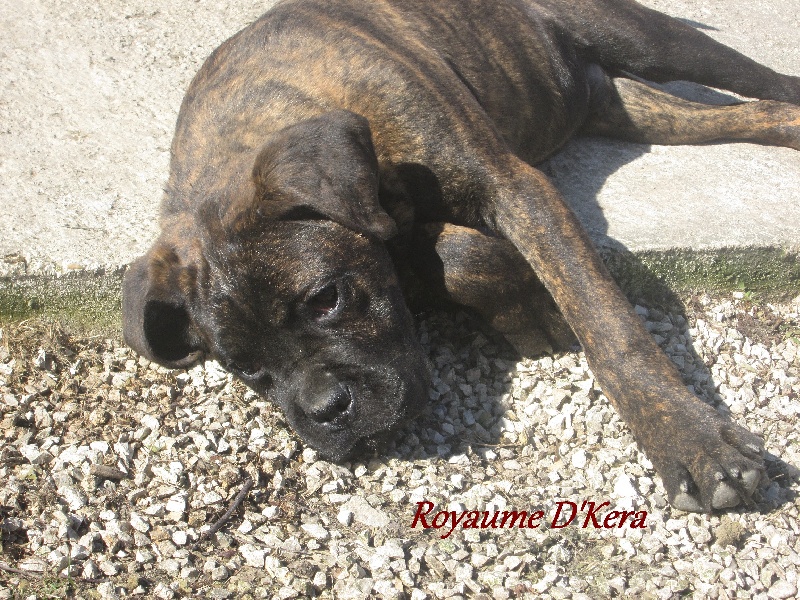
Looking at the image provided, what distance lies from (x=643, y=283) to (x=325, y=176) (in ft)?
6.85

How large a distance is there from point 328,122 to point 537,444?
67.6 inches

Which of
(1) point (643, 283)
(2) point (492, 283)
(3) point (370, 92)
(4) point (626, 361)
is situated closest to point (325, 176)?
(3) point (370, 92)

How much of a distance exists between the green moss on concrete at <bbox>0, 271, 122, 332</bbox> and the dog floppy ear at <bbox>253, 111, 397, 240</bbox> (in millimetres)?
1466

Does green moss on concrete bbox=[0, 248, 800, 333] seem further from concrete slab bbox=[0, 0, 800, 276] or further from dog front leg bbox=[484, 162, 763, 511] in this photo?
dog front leg bbox=[484, 162, 763, 511]

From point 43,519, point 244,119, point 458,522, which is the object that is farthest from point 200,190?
point 458,522

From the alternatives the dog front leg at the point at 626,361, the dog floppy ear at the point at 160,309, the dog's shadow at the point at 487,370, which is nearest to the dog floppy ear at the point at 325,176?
the dog floppy ear at the point at 160,309

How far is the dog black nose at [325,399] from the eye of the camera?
388cm

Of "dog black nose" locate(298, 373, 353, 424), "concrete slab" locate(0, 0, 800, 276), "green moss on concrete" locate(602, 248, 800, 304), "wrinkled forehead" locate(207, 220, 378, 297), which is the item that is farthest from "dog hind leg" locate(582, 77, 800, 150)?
"dog black nose" locate(298, 373, 353, 424)

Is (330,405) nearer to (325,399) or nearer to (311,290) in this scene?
(325,399)

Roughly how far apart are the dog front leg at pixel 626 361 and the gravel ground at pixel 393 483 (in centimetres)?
20

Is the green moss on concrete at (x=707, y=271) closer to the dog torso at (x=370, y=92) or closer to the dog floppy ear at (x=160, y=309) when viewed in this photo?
the dog torso at (x=370, y=92)

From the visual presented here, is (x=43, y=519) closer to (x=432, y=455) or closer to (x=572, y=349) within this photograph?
(x=432, y=455)

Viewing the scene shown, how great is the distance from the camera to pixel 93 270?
492 cm

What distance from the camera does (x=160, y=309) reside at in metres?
4.18
